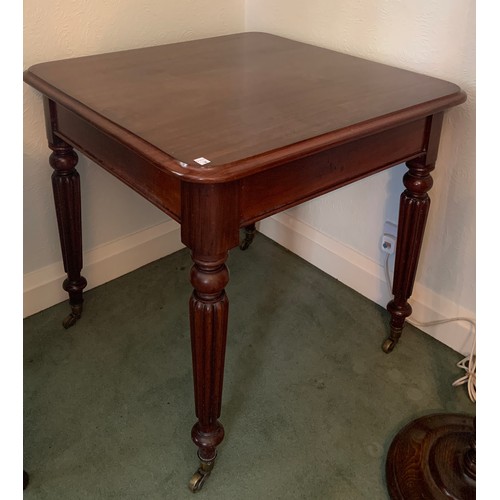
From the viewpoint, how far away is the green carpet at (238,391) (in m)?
1.14

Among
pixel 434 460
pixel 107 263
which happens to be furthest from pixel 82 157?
pixel 434 460

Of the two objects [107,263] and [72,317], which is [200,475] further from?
[107,263]

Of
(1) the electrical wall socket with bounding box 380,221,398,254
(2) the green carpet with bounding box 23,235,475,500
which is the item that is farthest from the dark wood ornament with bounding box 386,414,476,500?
(1) the electrical wall socket with bounding box 380,221,398,254

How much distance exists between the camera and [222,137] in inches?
36.1

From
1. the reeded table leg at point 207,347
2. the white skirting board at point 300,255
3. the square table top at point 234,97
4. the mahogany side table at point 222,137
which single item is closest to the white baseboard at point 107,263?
the white skirting board at point 300,255

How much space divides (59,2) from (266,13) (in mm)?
588

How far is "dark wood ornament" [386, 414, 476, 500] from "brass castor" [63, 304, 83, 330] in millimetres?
867

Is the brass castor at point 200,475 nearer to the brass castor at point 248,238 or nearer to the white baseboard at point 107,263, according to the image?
the white baseboard at point 107,263

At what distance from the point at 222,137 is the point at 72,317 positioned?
2.72ft

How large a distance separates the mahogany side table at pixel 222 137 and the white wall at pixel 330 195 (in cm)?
9

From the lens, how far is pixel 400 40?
132 centimetres
